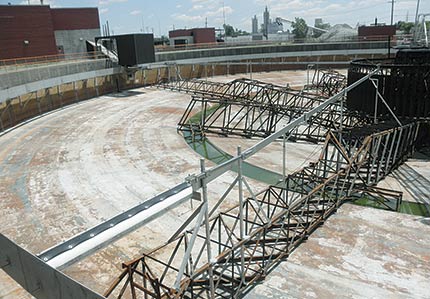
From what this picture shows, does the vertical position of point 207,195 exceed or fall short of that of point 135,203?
it exceeds it

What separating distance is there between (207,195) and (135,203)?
3.27 meters

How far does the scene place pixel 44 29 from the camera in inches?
1692

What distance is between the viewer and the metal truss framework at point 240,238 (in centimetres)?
780

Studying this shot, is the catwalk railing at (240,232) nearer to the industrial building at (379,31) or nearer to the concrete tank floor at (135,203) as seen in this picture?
the concrete tank floor at (135,203)

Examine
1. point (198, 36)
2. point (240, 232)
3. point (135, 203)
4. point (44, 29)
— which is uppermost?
point (44, 29)

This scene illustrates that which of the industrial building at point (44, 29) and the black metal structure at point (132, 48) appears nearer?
the black metal structure at point (132, 48)

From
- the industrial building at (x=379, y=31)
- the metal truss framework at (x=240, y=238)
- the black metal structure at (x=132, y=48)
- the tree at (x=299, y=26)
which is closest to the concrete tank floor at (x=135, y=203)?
the metal truss framework at (x=240, y=238)

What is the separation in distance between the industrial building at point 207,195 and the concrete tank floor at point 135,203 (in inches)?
2.3

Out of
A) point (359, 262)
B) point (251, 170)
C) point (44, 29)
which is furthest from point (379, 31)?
point (359, 262)

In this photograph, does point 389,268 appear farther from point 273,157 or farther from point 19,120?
point 19,120

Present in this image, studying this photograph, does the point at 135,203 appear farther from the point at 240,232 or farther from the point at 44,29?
the point at 44,29

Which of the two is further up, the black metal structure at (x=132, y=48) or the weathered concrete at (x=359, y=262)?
the black metal structure at (x=132, y=48)

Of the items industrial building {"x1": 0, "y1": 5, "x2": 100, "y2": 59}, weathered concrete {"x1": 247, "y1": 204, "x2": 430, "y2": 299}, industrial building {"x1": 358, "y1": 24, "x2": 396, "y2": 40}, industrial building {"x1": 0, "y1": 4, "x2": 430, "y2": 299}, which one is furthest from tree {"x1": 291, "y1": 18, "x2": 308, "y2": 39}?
weathered concrete {"x1": 247, "y1": 204, "x2": 430, "y2": 299}

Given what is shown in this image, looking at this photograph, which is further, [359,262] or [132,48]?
[132,48]
